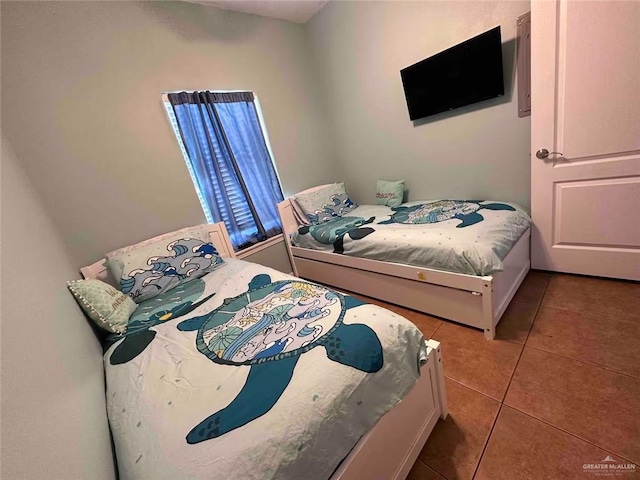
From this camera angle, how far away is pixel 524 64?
1932 millimetres

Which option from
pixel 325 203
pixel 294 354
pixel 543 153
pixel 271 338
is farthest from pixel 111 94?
pixel 543 153

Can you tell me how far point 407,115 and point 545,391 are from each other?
2.38m

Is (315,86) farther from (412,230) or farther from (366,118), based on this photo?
(412,230)

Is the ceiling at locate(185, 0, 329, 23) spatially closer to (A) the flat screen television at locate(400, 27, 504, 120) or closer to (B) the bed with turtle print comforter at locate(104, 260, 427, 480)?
(A) the flat screen television at locate(400, 27, 504, 120)

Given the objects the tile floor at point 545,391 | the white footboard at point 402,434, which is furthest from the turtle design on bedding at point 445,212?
the white footboard at point 402,434

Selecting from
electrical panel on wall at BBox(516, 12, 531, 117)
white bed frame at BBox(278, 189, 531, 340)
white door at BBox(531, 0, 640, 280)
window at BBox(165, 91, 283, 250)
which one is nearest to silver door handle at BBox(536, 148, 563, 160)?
white door at BBox(531, 0, 640, 280)

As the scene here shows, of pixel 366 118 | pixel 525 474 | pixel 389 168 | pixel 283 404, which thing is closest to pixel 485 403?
pixel 525 474

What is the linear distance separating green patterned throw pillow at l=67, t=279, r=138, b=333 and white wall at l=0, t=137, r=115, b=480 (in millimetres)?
55

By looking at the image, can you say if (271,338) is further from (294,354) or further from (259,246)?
(259,246)

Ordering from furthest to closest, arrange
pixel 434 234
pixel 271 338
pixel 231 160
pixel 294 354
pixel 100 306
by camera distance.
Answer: pixel 231 160 < pixel 434 234 < pixel 100 306 < pixel 271 338 < pixel 294 354

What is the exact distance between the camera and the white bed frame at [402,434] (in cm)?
84

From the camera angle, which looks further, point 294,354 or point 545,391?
point 545,391

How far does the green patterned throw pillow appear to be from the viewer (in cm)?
150

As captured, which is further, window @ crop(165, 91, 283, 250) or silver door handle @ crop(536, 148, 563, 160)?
window @ crop(165, 91, 283, 250)
